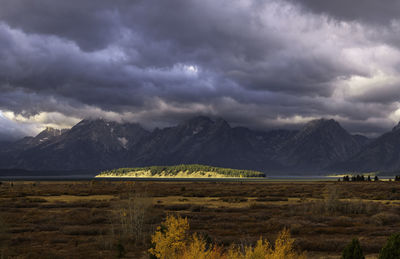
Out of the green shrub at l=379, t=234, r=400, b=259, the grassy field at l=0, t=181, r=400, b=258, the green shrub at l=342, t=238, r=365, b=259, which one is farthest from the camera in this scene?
the grassy field at l=0, t=181, r=400, b=258

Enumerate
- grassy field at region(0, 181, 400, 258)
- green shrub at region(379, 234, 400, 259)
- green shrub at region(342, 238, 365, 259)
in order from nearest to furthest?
1. green shrub at region(379, 234, 400, 259)
2. green shrub at region(342, 238, 365, 259)
3. grassy field at region(0, 181, 400, 258)

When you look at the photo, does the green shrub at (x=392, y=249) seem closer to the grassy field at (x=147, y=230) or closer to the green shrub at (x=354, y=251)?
the green shrub at (x=354, y=251)

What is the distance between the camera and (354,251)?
41.5 feet

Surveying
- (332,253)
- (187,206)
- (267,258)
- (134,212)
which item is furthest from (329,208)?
(267,258)

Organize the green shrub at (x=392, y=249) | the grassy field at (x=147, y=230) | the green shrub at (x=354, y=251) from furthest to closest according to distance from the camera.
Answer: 1. the grassy field at (x=147, y=230)
2. the green shrub at (x=354, y=251)
3. the green shrub at (x=392, y=249)

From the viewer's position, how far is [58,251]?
24641 mm

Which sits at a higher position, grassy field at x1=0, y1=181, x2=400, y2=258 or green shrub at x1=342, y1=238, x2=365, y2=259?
green shrub at x1=342, y1=238, x2=365, y2=259

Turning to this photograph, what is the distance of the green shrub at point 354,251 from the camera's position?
1259 centimetres

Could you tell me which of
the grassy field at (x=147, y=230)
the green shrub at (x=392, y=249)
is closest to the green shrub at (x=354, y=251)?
the green shrub at (x=392, y=249)

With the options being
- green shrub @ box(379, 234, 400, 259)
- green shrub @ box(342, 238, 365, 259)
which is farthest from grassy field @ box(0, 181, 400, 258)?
green shrub @ box(379, 234, 400, 259)

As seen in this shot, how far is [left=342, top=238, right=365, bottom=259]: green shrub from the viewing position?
1259 cm

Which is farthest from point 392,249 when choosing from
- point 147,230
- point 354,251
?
point 147,230

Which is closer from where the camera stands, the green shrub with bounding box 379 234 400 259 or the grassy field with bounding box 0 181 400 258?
the green shrub with bounding box 379 234 400 259

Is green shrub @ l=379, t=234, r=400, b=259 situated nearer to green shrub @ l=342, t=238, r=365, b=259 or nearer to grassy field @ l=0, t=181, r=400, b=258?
green shrub @ l=342, t=238, r=365, b=259
